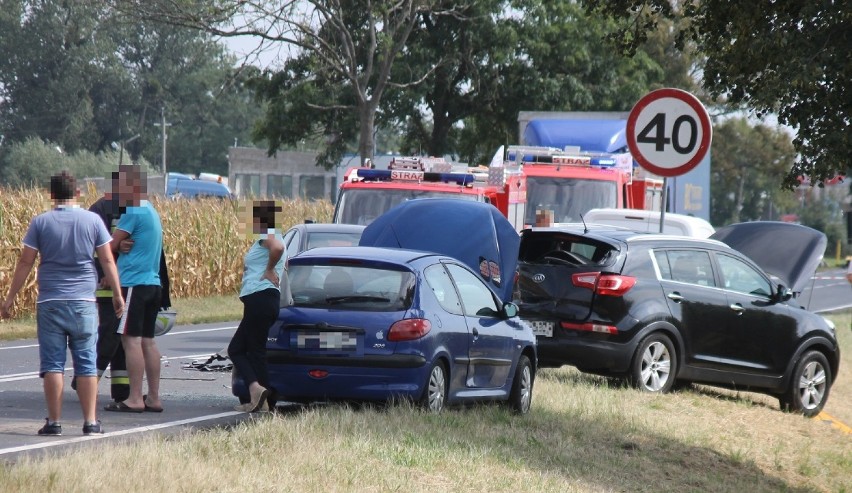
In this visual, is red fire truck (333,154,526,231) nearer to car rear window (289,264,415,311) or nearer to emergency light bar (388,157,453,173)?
emergency light bar (388,157,453,173)

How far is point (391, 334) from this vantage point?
10023 millimetres

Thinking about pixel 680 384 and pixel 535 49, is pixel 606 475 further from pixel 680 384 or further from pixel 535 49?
pixel 535 49

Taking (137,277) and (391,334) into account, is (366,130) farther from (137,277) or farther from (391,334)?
(391,334)

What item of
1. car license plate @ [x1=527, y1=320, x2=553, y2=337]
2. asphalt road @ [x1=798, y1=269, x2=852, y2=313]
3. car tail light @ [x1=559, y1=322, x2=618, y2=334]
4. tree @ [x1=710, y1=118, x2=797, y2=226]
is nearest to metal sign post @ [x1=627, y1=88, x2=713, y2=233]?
car tail light @ [x1=559, y1=322, x2=618, y2=334]

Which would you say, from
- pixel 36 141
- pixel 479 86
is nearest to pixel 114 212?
pixel 479 86

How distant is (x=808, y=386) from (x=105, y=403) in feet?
24.4

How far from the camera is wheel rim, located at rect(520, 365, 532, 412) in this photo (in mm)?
11586

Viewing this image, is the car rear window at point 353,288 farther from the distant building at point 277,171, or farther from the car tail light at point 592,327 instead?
the distant building at point 277,171

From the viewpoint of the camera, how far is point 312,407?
10961 mm

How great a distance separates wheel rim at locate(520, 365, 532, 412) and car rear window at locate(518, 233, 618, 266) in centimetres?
208

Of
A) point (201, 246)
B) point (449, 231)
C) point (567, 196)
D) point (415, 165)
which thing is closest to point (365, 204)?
point (415, 165)

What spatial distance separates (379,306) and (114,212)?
235cm

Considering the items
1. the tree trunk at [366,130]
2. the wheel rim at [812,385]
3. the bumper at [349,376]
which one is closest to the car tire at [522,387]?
the bumper at [349,376]

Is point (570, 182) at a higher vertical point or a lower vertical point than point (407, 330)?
higher
